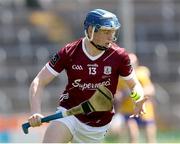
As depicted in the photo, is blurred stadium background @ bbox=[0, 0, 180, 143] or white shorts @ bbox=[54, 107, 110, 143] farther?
blurred stadium background @ bbox=[0, 0, 180, 143]

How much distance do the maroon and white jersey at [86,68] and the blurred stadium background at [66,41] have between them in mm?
11316

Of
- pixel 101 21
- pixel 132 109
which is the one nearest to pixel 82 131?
pixel 101 21

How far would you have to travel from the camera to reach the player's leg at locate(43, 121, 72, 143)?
6.53m

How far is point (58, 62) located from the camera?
21.6ft

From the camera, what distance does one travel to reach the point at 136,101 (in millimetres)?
6461

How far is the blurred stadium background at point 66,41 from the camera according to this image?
19.8 m

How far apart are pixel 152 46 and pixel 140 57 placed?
611 mm

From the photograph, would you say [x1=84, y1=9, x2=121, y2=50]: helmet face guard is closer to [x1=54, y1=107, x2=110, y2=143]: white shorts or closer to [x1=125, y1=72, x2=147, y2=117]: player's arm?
[x1=125, y1=72, x2=147, y2=117]: player's arm

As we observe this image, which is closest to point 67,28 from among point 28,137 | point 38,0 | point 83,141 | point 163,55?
point 38,0

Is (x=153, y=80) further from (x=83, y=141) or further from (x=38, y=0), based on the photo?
(x=83, y=141)

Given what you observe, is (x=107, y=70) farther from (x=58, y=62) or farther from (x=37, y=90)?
(x=37, y=90)

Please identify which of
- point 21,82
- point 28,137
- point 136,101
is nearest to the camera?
→ point 136,101

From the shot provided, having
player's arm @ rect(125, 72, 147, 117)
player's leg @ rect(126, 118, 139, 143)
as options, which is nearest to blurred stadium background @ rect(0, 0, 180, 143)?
player's leg @ rect(126, 118, 139, 143)

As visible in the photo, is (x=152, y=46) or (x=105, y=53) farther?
(x=152, y=46)
